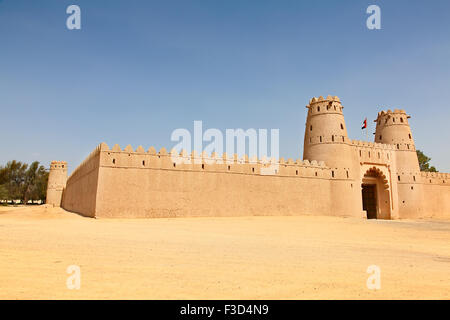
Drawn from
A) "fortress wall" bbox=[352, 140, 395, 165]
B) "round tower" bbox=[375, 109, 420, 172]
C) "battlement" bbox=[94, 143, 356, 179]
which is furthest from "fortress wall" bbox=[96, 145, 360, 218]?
"round tower" bbox=[375, 109, 420, 172]

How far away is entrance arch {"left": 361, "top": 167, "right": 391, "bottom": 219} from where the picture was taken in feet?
96.6

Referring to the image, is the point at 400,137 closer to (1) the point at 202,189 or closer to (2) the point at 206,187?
(2) the point at 206,187

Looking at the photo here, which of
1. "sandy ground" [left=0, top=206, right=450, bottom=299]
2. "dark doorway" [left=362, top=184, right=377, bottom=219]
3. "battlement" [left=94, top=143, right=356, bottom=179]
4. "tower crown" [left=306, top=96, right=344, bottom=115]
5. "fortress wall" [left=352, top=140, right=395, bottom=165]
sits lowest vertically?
"sandy ground" [left=0, top=206, right=450, bottom=299]

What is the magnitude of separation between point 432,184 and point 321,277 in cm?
3592

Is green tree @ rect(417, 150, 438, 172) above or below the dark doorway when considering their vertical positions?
above

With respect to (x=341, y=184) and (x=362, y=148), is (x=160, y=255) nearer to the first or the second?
(x=341, y=184)

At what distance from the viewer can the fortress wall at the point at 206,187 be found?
18766 mm

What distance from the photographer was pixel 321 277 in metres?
4.86

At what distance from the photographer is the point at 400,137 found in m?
31.7

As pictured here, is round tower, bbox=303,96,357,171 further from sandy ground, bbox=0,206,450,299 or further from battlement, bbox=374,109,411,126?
sandy ground, bbox=0,206,450,299

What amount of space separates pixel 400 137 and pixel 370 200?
7427mm

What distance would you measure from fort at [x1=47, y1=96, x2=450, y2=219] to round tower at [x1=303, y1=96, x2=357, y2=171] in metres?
0.09

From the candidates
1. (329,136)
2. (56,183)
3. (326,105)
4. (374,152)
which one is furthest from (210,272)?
(56,183)
